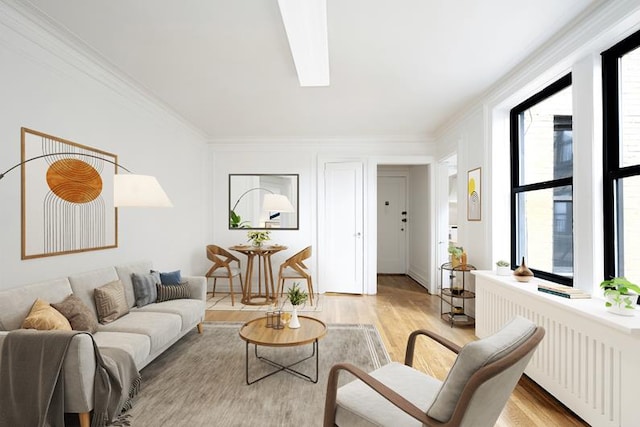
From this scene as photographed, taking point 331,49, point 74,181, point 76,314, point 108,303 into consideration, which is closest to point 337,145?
point 331,49

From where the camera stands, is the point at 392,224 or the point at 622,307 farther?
the point at 392,224

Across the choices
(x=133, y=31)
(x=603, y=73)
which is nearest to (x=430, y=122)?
(x=603, y=73)

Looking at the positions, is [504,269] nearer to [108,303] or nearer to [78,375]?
[78,375]

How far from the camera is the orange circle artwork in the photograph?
2662mm

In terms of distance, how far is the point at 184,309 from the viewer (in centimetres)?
317

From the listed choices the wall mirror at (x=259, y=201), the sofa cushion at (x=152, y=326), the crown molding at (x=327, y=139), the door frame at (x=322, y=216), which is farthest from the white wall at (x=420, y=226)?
the sofa cushion at (x=152, y=326)

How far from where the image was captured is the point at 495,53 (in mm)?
2846

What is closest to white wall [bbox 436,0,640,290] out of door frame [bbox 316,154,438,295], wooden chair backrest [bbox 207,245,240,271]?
door frame [bbox 316,154,438,295]

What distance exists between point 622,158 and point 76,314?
12.9 feet

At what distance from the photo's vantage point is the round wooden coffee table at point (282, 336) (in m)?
2.49

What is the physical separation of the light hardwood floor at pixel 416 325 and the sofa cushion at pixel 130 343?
68.9 inches

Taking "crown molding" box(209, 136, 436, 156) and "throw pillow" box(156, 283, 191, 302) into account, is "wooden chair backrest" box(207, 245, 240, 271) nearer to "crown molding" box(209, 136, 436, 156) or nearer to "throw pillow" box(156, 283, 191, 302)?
"throw pillow" box(156, 283, 191, 302)

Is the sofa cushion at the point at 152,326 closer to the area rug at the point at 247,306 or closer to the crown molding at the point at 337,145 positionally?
the area rug at the point at 247,306

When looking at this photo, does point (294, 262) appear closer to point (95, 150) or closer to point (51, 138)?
point (95, 150)
